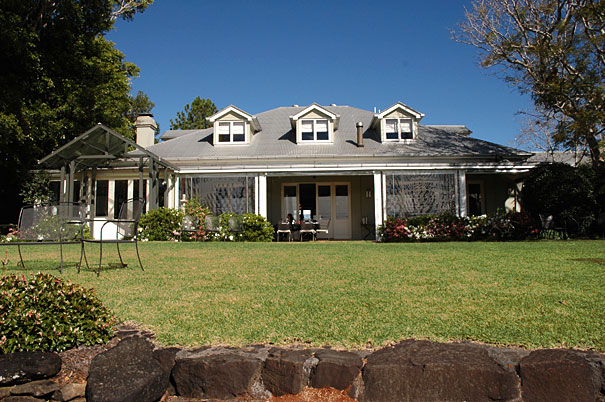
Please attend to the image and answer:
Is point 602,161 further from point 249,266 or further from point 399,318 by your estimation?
point 399,318

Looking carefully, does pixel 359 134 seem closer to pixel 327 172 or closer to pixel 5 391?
pixel 327 172

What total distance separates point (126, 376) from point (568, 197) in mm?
14560

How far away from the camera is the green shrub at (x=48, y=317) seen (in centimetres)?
267

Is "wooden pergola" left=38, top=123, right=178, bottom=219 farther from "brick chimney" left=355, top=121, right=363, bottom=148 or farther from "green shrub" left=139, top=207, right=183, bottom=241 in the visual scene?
"brick chimney" left=355, top=121, right=363, bottom=148

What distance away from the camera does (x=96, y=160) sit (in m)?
14.9

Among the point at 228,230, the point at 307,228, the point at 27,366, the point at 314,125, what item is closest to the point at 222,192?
the point at 228,230

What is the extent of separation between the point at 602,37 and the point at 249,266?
596 inches

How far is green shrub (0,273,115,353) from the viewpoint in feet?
8.77

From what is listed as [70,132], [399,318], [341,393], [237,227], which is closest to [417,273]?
[399,318]

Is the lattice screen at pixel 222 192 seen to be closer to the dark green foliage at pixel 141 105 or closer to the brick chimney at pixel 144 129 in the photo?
the brick chimney at pixel 144 129

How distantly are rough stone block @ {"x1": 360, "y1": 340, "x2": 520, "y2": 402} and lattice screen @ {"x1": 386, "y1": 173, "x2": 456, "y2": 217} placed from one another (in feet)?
41.4

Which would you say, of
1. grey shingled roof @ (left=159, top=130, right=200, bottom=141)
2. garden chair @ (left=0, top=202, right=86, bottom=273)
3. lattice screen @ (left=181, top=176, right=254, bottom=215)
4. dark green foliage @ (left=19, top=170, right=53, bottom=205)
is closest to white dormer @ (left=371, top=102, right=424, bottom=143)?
lattice screen @ (left=181, top=176, right=254, bottom=215)

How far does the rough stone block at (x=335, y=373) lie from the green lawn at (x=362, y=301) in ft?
0.93

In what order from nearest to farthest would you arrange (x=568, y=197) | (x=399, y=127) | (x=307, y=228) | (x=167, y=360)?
(x=167, y=360) → (x=568, y=197) → (x=307, y=228) → (x=399, y=127)
